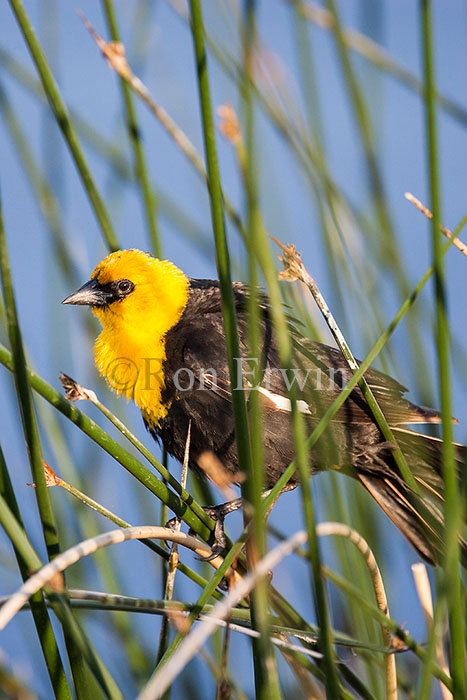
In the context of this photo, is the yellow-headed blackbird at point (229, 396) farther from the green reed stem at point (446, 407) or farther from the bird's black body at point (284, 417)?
the green reed stem at point (446, 407)

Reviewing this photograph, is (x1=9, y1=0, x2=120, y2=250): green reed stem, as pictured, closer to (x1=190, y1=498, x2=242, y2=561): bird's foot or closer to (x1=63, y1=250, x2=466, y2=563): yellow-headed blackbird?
(x1=63, y1=250, x2=466, y2=563): yellow-headed blackbird

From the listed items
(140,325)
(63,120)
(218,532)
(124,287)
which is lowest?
(218,532)

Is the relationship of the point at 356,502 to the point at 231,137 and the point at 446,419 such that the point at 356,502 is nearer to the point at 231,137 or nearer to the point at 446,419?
the point at 446,419

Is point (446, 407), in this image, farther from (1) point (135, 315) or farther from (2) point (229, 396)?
(1) point (135, 315)

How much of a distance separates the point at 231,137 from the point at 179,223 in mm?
866

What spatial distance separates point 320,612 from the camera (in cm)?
90

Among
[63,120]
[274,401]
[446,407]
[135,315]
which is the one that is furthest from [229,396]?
[446,407]

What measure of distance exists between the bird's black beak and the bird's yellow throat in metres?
0.03

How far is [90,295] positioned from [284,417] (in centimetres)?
71

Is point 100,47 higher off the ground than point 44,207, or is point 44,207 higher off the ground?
point 100,47

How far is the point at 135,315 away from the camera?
7.02 feet

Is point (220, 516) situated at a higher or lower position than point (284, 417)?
lower

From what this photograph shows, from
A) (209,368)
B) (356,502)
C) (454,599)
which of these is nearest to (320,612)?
(454,599)

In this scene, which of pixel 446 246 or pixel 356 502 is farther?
pixel 356 502
